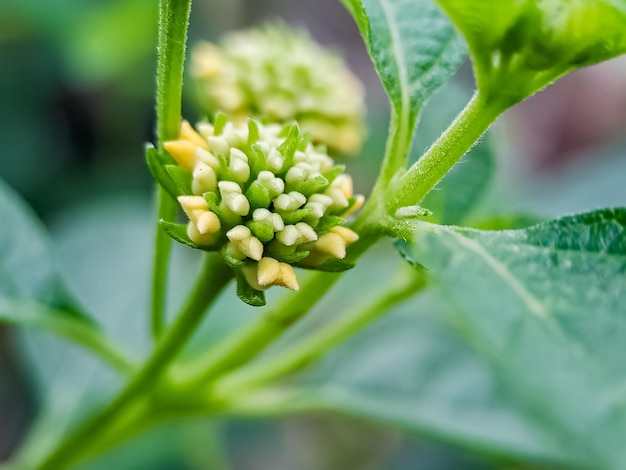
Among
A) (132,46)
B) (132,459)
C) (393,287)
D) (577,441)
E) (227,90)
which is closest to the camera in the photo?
(577,441)

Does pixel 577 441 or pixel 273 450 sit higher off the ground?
pixel 577 441

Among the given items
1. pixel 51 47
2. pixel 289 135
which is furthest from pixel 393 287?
pixel 51 47

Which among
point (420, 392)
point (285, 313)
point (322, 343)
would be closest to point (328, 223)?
point (285, 313)

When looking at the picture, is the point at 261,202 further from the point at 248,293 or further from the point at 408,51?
the point at 408,51

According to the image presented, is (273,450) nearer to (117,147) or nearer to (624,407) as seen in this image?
(117,147)

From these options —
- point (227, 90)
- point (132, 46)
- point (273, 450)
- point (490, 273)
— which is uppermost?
point (490, 273)
